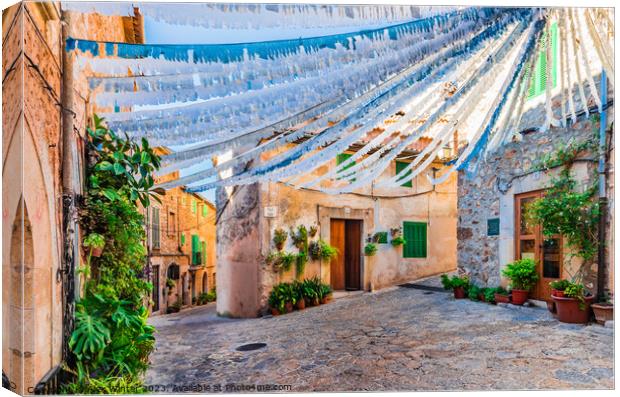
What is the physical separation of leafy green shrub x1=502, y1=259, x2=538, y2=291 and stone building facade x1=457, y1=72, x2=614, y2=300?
0.20ft

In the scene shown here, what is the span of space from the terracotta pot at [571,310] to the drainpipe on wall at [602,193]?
14 cm

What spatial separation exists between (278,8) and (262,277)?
2.30 meters

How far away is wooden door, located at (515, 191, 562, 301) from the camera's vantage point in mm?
3771

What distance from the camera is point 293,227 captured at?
3938mm

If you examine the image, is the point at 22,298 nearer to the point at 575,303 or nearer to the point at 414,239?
the point at 414,239

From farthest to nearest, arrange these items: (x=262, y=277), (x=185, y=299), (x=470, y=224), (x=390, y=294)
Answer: (x=470, y=224) < (x=390, y=294) < (x=262, y=277) < (x=185, y=299)

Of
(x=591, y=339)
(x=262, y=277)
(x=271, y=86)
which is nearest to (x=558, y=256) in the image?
(x=591, y=339)

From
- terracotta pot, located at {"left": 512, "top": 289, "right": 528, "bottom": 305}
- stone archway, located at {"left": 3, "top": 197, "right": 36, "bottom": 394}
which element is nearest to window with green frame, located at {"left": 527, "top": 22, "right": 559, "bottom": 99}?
terracotta pot, located at {"left": 512, "top": 289, "right": 528, "bottom": 305}

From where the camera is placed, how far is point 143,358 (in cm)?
298

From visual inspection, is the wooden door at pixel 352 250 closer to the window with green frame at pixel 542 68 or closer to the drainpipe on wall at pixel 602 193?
the window with green frame at pixel 542 68

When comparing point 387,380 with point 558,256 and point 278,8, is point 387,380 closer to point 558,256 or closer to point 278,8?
point 558,256

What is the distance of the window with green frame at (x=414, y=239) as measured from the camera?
4188 mm

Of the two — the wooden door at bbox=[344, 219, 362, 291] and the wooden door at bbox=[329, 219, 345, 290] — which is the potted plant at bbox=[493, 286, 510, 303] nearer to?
the wooden door at bbox=[344, 219, 362, 291]

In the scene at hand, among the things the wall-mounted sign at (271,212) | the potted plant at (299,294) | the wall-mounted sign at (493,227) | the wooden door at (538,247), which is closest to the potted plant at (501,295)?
the wooden door at (538,247)
